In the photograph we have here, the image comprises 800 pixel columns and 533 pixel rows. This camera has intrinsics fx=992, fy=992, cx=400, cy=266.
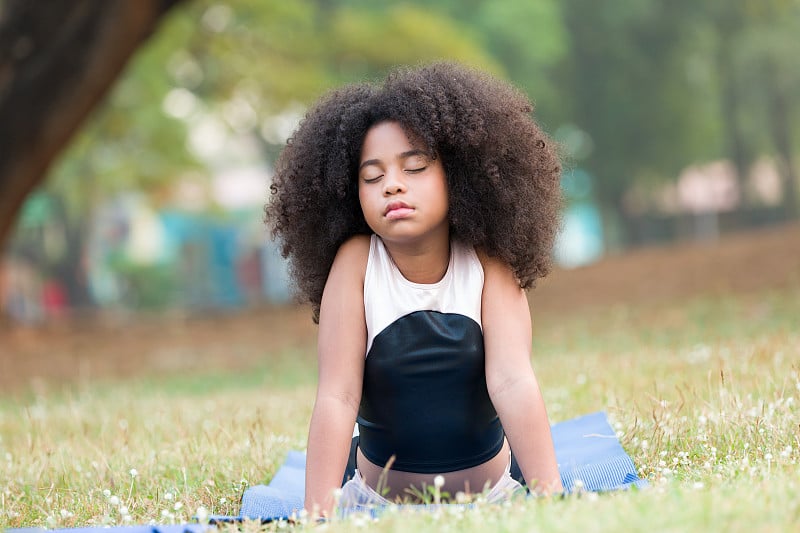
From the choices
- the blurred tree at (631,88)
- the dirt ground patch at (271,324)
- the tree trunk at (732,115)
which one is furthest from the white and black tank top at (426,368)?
the blurred tree at (631,88)

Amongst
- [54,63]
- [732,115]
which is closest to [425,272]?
[54,63]

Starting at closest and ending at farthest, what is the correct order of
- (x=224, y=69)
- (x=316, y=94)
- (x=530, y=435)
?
(x=530, y=435)
(x=316, y=94)
(x=224, y=69)

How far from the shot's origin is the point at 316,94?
1395 centimetres

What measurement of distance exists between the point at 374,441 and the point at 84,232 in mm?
23732

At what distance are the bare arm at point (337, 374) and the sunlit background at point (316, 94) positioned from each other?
1165 cm

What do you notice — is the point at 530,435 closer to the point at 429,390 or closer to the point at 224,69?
the point at 429,390

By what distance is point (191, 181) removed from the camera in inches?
867

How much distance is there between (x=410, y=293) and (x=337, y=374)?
35cm

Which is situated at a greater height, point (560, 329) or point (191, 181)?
point (191, 181)

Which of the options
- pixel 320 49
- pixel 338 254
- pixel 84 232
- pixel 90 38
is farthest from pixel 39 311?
pixel 338 254

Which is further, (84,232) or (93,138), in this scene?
(84,232)

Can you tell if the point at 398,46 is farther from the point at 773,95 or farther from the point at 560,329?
the point at 773,95

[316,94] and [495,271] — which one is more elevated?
[316,94]

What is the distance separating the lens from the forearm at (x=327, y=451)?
9.85 ft
